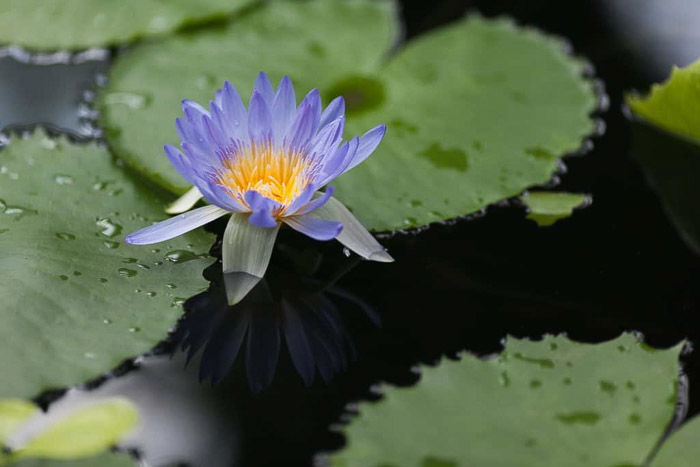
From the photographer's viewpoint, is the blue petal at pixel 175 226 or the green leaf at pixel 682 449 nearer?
the green leaf at pixel 682 449

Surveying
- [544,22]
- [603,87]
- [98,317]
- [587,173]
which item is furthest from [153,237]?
[544,22]

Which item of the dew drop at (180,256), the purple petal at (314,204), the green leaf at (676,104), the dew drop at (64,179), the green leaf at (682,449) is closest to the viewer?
the green leaf at (682,449)

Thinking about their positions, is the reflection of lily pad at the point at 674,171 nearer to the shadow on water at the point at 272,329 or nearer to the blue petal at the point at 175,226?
the shadow on water at the point at 272,329

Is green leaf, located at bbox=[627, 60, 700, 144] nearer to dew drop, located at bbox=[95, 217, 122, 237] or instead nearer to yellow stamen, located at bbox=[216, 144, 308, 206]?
yellow stamen, located at bbox=[216, 144, 308, 206]

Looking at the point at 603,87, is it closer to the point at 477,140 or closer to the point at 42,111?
the point at 477,140

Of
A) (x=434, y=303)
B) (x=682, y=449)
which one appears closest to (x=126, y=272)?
(x=434, y=303)

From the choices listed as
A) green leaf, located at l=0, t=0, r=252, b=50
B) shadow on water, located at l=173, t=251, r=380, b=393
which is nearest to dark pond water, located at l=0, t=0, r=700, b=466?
shadow on water, located at l=173, t=251, r=380, b=393

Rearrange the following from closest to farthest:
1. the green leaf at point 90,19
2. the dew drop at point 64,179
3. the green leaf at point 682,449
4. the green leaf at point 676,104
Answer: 1. the green leaf at point 682,449
2. the dew drop at point 64,179
3. the green leaf at point 676,104
4. the green leaf at point 90,19

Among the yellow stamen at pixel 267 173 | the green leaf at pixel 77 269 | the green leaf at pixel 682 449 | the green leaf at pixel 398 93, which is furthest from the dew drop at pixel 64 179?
the green leaf at pixel 682 449
